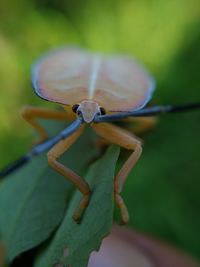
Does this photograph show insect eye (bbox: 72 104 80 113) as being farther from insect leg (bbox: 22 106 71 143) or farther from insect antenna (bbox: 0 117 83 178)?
insect leg (bbox: 22 106 71 143)

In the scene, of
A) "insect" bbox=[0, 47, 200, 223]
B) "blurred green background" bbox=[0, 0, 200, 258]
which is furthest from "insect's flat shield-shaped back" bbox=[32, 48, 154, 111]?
"blurred green background" bbox=[0, 0, 200, 258]

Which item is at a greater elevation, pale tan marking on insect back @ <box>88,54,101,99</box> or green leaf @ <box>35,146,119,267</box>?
pale tan marking on insect back @ <box>88,54,101,99</box>

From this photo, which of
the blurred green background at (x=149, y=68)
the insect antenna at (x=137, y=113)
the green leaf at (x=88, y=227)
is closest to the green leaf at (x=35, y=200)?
the green leaf at (x=88, y=227)

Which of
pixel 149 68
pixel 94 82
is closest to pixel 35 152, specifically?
pixel 94 82

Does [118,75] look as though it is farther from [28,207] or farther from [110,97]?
[28,207]

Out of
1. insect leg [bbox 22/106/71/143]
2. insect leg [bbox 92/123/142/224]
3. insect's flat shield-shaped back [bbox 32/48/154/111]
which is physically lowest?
insect leg [bbox 22/106/71/143]

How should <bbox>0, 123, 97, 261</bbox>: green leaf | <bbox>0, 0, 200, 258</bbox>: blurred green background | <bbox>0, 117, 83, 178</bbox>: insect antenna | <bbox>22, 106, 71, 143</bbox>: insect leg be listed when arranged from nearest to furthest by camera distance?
<bbox>0, 117, 83, 178</bbox>: insect antenna, <bbox>0, 123, 97, 261</bbox>: green leaf, <bbox>22, 106, 71, 143</bbox>: insect leg, <bbox>0, 0, 200, 258</bbox>: blurred green background

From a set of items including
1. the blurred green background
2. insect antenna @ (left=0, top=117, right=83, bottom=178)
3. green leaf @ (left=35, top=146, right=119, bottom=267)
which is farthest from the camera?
the blurred green background

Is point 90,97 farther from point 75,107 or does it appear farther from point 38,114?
point 38,114
